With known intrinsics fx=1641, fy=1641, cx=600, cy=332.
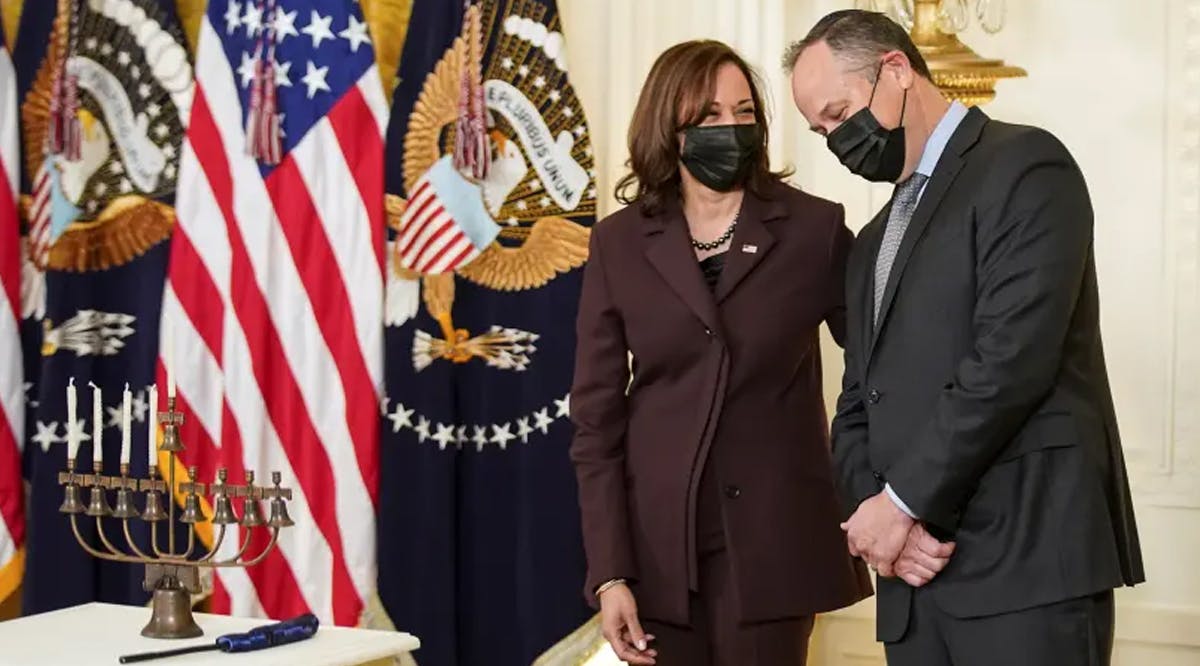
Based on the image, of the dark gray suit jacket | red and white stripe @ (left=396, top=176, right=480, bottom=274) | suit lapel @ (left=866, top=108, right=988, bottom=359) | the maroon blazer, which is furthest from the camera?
red and white stripe @ (left=396, top=176, right=480, bottom=274)

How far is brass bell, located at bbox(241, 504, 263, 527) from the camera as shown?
2.62m

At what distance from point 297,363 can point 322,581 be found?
50 cm

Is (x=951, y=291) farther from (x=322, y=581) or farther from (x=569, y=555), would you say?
(x=322, y=581)

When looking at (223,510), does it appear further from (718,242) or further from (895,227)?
(895,227)

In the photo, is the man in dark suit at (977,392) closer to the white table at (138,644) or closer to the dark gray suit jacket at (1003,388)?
the dark gray suit jacket at (1003,388)

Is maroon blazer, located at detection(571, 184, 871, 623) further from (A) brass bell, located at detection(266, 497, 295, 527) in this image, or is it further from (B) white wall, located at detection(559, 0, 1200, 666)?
(B) white wall, located at detection(559, 0, 1200, 666)

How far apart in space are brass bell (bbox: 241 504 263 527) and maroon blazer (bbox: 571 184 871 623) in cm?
53

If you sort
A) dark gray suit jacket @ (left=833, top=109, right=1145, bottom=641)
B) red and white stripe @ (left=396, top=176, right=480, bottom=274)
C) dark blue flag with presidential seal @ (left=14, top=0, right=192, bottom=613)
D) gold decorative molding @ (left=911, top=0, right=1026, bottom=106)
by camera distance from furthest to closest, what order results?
dark blue flag with presidential seal @ (left=14, top=0, right=192, bottom=613) < red and white stripe @ (left=396, top=176, right=480, bottom=274) < gold decorative molding @ (left=911, top=0, right=1026, bottom=106) < dark gray suit jacket @ (left=833, top=109, right=1145, bottom=641)

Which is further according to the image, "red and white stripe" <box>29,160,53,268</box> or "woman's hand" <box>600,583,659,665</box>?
"red and white stripe" <box>29,160,53,268</box>

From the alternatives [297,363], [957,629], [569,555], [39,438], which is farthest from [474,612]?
[957,629]

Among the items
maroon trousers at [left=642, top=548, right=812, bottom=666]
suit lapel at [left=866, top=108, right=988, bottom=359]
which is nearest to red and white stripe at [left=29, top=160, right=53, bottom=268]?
maroon trousers at [left=642, top=548, right=812, bottom=666]

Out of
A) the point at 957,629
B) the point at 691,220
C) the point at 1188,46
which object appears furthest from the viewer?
the point at 1188,46

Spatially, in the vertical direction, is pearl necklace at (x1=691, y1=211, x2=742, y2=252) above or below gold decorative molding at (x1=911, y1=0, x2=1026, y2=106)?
below

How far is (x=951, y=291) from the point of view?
2.18 m
